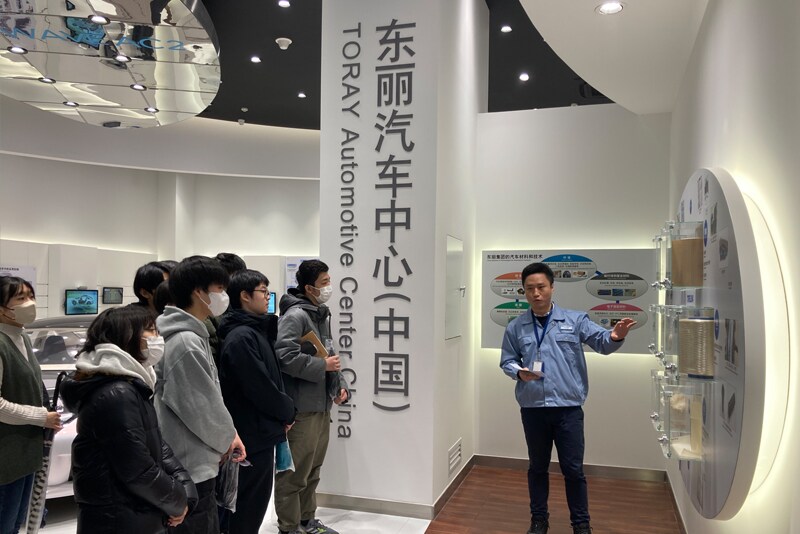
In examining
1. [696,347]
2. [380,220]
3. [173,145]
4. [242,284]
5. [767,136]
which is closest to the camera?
[767,136]

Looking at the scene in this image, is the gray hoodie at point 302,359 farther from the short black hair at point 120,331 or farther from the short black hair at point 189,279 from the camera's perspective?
the short black hair at point 120,331

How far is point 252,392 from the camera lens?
2979 millimetres

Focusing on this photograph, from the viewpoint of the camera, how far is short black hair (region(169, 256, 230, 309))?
8.36ft

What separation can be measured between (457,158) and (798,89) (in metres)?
3.41

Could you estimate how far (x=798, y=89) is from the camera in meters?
1.55

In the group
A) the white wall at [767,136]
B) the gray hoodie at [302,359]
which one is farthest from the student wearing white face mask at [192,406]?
the white wall at [767,136]

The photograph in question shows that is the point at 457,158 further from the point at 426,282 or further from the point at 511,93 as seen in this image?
the point at 511,93

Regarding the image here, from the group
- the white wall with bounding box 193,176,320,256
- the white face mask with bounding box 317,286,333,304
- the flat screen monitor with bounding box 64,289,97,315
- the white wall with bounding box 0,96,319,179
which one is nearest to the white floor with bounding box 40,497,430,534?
the white face mask with bounding box 317,286,333,304

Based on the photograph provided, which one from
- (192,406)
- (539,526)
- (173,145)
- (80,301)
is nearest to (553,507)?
(539,526)

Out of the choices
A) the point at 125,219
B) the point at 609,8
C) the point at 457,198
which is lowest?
the point at 457,198

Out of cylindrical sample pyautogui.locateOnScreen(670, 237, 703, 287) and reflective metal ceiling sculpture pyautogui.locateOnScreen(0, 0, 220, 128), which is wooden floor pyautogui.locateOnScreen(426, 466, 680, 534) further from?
reflective metal ceiling sculpture pyautogui.locateOnScreen(0, 0, 220, 128)

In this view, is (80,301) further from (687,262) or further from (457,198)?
(687,262)

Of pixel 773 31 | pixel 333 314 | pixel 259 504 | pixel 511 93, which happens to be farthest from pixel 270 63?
pixel 773 31

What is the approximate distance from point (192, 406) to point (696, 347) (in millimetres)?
1907
